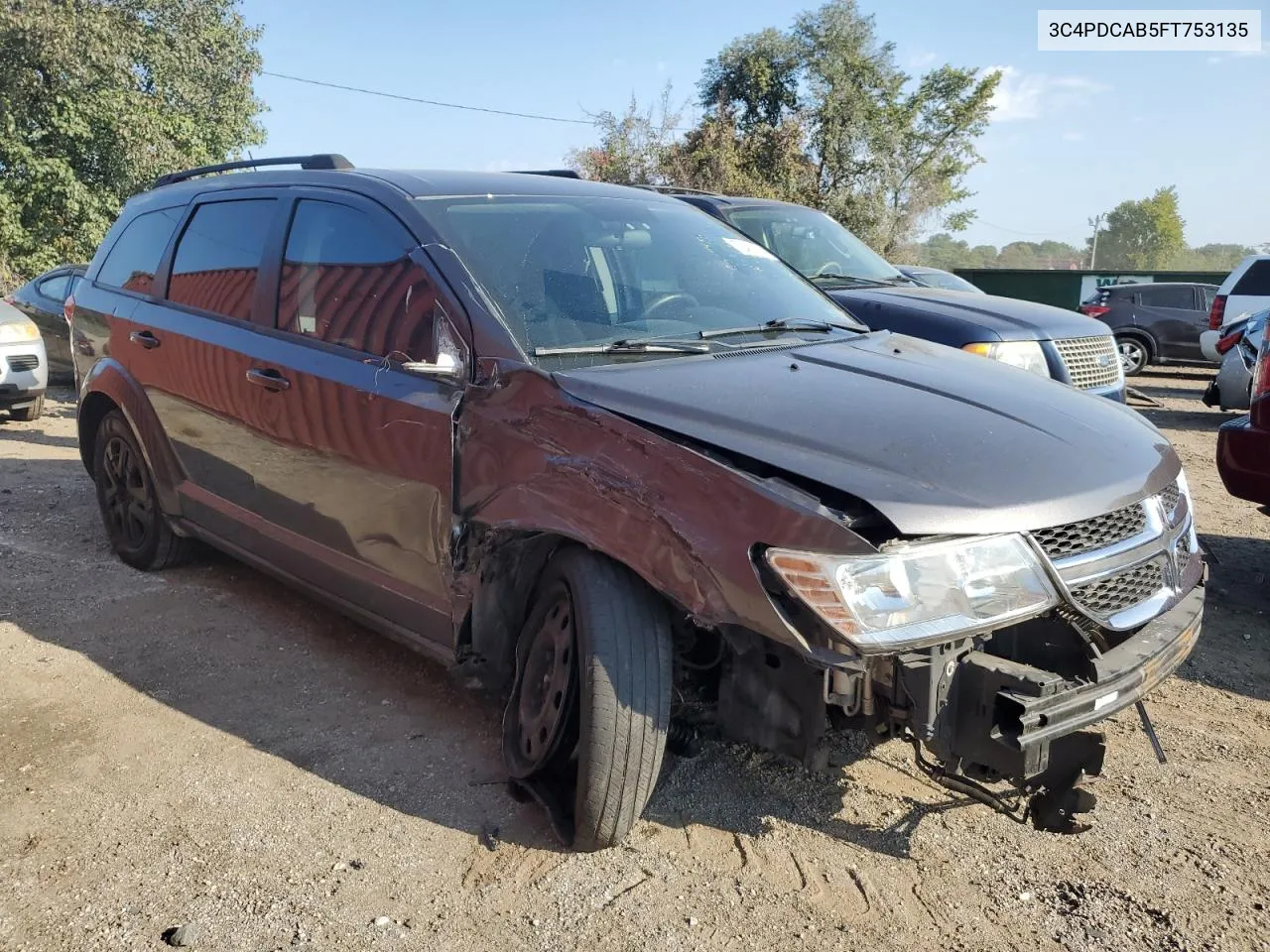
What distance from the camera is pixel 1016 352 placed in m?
6.09

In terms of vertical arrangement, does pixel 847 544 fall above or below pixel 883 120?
below

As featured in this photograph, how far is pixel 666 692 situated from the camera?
2.65m

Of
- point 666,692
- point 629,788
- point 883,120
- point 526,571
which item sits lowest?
point 629,788

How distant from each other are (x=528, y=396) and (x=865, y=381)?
98 cm

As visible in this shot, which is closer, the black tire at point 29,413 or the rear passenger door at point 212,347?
the rear passenger door at point 212,347

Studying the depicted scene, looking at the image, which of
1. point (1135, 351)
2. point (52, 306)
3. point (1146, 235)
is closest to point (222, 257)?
point (52, 306)

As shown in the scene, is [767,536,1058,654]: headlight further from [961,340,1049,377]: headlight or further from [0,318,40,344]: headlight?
[0,318,40,344]: headlight

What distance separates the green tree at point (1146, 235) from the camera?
6944cm

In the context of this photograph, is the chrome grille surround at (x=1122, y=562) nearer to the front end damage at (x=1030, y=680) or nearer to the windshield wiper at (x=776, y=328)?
the front end damage at (x=1030, y=680)

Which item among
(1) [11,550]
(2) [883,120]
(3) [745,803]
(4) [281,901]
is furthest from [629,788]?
(2) [883,120]

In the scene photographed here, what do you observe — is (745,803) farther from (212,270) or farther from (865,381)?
(212,270)

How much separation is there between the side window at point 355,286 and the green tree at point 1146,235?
7032cm

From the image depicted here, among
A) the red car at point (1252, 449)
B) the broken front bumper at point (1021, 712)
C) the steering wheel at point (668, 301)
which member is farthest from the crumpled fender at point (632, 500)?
the red car at point (1252, 449)

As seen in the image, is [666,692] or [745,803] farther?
[745,803]
